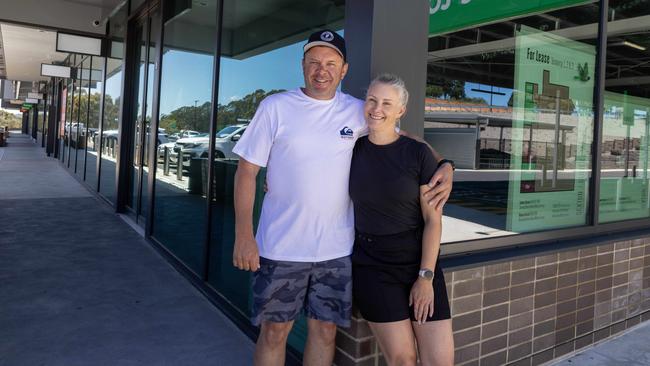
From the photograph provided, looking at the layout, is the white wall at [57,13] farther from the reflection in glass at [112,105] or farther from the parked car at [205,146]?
the parked car at [205,146]

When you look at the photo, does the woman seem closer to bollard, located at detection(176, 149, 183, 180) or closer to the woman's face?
the woman's face

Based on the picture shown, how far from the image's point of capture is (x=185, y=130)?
4406mm

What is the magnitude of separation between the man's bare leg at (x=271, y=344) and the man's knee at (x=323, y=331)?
0.35ft

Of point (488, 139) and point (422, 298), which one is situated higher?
point (488, 139)

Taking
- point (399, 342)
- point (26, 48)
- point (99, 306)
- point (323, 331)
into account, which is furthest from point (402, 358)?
point (26, 48)

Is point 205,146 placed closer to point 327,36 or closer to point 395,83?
point 327,36

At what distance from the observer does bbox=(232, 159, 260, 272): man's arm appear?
1721 mm

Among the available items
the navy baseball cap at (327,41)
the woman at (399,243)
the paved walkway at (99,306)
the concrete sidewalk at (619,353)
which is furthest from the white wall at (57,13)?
the concrete sidewalk at (619,353)

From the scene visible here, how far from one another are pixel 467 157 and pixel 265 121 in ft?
6.36

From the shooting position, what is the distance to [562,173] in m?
3.35

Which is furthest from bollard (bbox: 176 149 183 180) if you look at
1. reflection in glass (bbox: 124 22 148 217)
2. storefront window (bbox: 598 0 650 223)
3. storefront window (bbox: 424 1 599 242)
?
storefront window (bbox: 598 0 650 223)

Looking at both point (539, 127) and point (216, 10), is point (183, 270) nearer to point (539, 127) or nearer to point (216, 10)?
point (216, 10)

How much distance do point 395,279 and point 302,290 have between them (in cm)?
36

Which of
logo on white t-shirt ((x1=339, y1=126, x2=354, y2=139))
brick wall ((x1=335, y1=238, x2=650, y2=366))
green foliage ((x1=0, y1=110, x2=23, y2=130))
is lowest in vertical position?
brick wall ((x1=335, y1=238, x2=650, y2=366))
